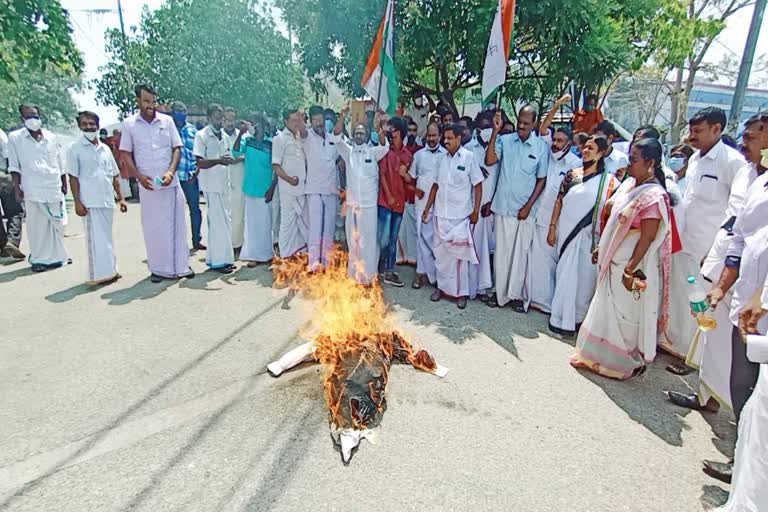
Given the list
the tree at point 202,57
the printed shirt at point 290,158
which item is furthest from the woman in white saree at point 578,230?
the tree at point 202,57

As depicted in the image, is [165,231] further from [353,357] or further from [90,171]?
[353,357]

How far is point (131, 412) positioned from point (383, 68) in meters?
4.43

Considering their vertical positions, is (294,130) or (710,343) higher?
(294,130)

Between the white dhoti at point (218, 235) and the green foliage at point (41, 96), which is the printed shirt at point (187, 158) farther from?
the green foliage at point (41, 96)

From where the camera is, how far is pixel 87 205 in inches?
215

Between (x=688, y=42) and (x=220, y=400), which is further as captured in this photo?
(x=688, y=42)

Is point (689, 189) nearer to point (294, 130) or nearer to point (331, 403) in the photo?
point (331, 403)

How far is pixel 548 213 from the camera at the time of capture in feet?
15.9

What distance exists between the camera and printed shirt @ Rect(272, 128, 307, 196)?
5.93 meters

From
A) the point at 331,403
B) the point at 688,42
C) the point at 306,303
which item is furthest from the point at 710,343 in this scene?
the point at 688,42

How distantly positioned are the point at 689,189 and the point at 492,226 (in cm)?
211

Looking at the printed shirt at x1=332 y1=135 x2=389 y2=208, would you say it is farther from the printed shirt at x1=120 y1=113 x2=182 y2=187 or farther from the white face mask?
the white face mask

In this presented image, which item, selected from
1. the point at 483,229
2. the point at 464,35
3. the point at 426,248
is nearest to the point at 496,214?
the point at 483,229

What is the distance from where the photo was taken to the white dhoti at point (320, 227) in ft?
20.0
